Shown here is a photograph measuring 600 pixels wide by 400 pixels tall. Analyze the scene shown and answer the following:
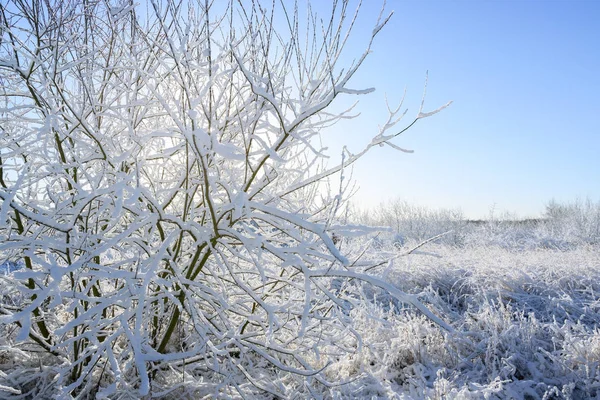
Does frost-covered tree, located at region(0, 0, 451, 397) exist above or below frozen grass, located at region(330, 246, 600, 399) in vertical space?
above

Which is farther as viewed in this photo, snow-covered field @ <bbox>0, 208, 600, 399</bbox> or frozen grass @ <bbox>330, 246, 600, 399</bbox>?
frozen grass @ <bbox>330, 246, 600, 399</bbox>

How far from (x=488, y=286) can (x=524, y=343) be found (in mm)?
1924

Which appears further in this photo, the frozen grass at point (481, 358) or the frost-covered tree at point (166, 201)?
the frozen grass at point (481, 358)

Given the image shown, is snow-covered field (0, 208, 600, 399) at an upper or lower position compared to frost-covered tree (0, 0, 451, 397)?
lower

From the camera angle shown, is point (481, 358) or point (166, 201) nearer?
point (166, 201)

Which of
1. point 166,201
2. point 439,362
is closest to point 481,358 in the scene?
point 439,362

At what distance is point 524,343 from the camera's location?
3.48 m

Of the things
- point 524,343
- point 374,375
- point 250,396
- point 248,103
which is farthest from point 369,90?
point 524,343

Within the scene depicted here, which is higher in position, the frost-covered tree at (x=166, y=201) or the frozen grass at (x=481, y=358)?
the frost-covered tree at (x=166, y=201)

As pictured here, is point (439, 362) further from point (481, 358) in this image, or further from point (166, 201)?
point (166, 201)

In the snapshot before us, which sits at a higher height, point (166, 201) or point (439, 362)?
point (166, 201)

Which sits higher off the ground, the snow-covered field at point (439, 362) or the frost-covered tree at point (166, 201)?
the frost-covered tree at point (166, 201)

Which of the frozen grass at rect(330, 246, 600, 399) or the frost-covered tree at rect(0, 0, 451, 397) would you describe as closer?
the frost-covered tree at rect(0, 0, 451, 397)

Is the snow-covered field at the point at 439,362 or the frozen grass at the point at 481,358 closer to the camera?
the snow-covered field at the point at 439,362
